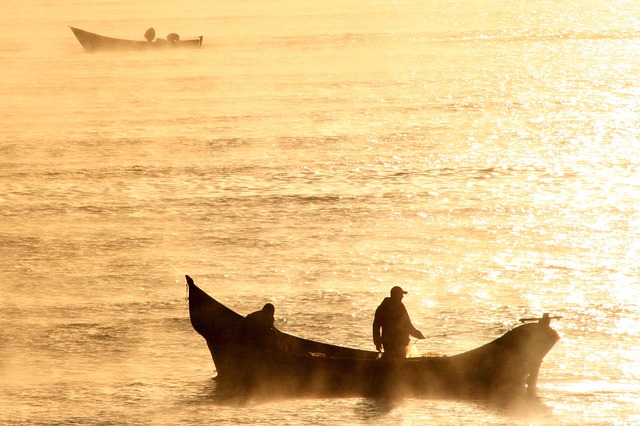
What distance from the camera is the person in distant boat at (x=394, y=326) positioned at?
1269 cm

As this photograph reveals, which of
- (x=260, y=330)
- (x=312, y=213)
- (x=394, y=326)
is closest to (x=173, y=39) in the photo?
(x=312, y=213)

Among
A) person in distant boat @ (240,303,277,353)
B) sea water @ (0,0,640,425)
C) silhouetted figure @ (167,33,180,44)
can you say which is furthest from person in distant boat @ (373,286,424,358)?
silhouetted figure @ (167,33,180,44)

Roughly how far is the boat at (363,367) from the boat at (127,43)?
3046 cm

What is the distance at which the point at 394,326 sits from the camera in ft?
41.8

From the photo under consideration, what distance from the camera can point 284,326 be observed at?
15.6m

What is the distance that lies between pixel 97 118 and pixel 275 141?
6.13 meters

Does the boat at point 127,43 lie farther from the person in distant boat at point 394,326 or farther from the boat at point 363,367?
the person in distant boat at point 394,326

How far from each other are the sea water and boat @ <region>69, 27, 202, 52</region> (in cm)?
40

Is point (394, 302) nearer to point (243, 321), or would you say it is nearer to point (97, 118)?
point (243, 321)

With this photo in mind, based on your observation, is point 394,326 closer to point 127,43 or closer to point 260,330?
point 260,330

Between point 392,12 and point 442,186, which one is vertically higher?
point 392,12

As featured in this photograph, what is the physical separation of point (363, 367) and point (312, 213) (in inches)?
360

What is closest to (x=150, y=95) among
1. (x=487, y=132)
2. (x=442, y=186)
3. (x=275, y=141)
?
(x=275, y=141)

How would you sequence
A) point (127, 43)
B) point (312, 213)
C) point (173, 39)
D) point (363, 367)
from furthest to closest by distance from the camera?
point (173, 39)
point (127, 43)
point (312, 213)
point (363, 367)
